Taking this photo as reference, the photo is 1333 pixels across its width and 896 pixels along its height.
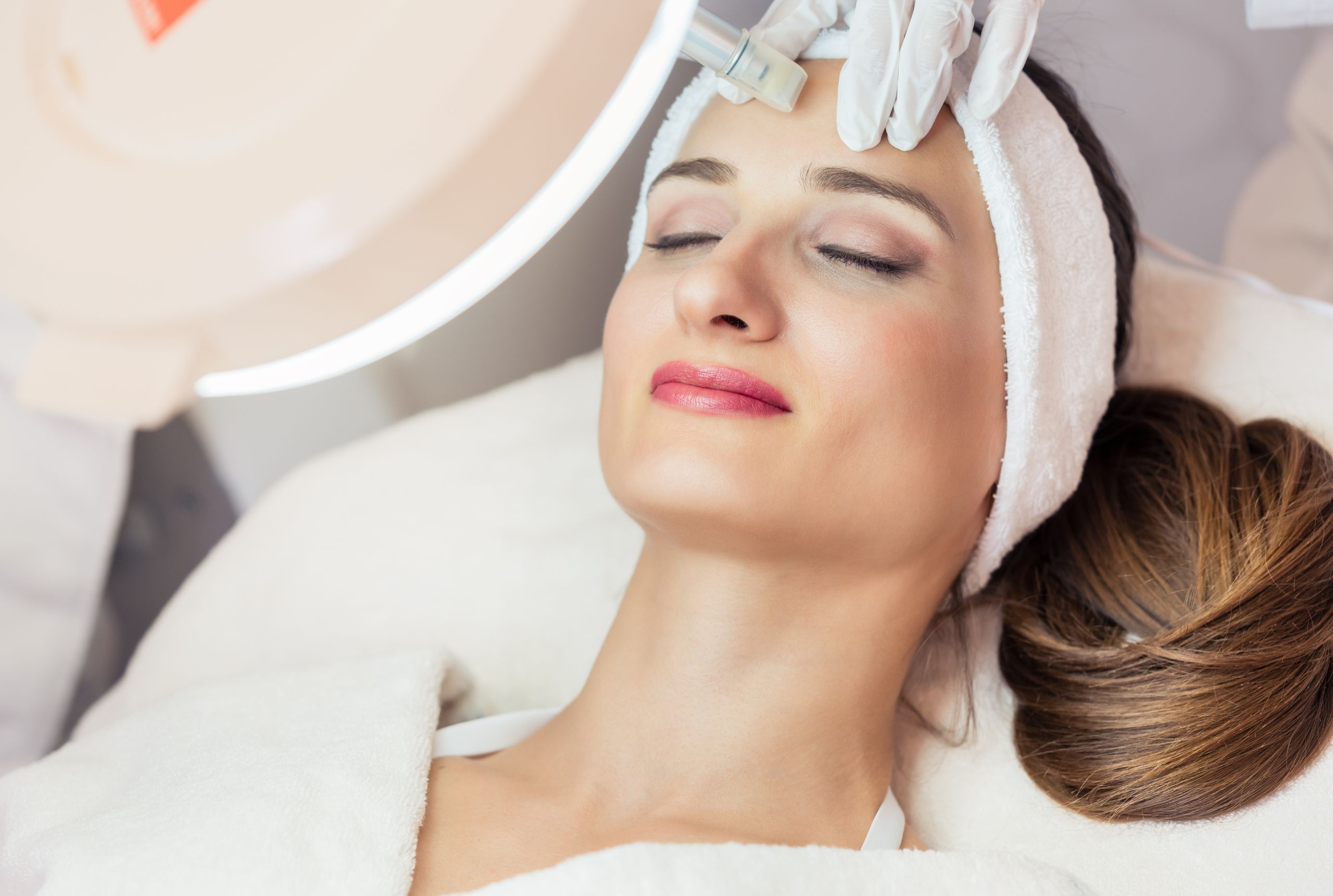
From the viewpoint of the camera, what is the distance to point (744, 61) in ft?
2.53

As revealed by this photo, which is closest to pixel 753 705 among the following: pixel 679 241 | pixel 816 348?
pixel 816 348

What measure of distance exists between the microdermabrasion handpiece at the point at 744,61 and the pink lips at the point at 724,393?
0.76 feet

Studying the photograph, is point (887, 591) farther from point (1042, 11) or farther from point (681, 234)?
point (1042, 11)

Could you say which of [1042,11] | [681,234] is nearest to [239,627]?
[681,234]

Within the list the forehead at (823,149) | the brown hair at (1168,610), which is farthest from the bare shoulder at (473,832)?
the forehead at (823,149)

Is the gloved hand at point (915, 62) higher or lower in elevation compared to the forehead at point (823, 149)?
higher

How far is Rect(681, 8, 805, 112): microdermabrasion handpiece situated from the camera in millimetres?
673

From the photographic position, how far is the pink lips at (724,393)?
862 millimetres

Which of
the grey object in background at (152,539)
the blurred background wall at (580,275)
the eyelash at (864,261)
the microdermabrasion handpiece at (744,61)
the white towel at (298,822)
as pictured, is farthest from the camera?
the grey object in background at (152,539)

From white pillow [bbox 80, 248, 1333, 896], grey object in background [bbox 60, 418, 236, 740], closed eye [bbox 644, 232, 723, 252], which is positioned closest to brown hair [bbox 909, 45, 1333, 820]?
white pillow [bbox 80, 248, 1333, 896]

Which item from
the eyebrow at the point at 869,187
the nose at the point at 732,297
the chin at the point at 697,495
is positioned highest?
the eyebrow at the point at 869,187

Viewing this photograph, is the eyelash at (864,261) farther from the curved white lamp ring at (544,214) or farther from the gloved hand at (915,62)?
the curved white lamp ring at (544,214)

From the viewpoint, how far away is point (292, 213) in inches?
20.9

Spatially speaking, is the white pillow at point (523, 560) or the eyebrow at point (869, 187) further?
the white pillow at point (523, 560)
